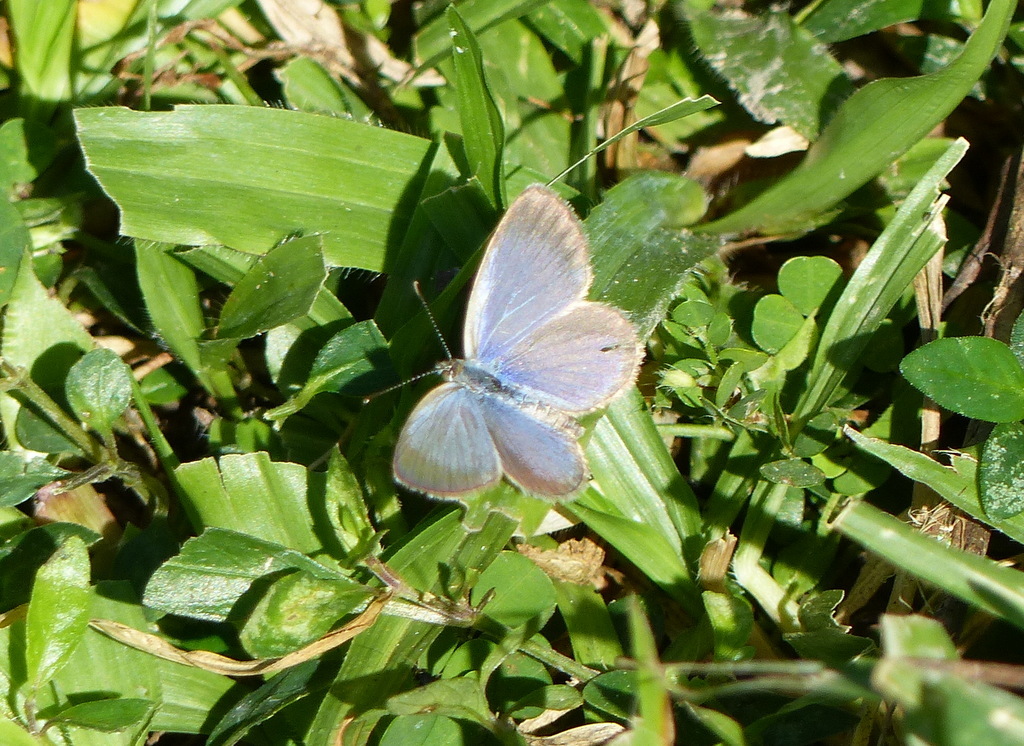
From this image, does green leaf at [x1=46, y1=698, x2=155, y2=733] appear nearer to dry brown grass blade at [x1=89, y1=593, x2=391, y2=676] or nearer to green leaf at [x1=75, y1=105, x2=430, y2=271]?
dry brown grass blade at [x1=89, y1=593, x2=391, y2=676]

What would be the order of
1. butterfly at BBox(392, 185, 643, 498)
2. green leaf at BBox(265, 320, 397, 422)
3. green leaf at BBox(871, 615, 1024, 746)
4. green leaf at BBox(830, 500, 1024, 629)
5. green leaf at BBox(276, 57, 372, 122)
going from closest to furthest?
green leaf at BBox(871, 615, 1024, 746), green leaf at BBox(830, 500, 1024, 629), butterfly at BBox(392, 185, 643, 498), green leaf at BBox(265, 320, 397, 422), green leaf at BBox(276, 57, 372, 122)

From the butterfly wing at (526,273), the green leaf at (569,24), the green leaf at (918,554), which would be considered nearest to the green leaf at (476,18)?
the green leaf at (569,24)

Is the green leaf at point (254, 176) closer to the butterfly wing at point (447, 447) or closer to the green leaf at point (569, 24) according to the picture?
the butterfly wing at point (447, 447)

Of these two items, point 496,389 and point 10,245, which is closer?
point 496,389

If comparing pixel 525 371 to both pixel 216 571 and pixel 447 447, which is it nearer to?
pixel 447 447

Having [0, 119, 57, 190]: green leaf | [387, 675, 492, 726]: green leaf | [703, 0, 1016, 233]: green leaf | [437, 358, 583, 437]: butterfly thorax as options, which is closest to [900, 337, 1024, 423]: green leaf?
[703, 0, 1016, 233]: green leaf

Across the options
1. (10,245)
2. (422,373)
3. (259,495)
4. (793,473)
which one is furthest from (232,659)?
(793,473)
